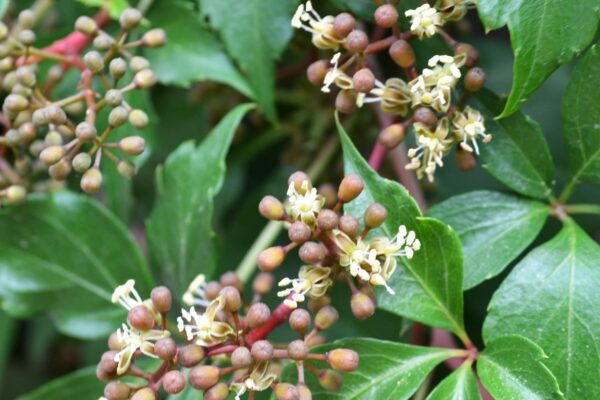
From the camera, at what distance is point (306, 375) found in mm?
993

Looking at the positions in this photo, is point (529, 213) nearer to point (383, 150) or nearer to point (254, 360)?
point (383, 150)

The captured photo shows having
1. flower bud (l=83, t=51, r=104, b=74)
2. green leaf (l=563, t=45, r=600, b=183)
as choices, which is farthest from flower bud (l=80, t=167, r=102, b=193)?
green leaf (l=563, t=45, r=600, b=183)

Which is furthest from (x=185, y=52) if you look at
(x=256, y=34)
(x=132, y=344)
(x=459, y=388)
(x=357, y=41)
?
(x=459, y=388)

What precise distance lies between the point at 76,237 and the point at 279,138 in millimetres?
488

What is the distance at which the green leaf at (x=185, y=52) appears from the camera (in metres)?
1.34

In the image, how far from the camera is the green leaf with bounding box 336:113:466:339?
3.15 ft

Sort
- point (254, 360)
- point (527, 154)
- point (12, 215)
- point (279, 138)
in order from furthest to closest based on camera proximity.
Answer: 1. point (279, 138)
2. point (12, 215)
3. point (527, 154)
4. point (254, 360)

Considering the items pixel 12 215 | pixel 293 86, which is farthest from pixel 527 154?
pixel 12 215

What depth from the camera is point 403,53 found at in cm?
96

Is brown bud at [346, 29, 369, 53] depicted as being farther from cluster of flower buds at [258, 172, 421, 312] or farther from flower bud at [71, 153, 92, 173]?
flower bud at [71, 153, 92, 173]

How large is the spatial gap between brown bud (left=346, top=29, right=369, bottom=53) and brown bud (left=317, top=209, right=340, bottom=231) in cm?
19

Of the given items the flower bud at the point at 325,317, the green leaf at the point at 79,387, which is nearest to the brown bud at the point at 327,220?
the flower bud at the point at 325,317

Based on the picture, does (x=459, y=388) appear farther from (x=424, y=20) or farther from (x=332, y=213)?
(x=424, y=20)

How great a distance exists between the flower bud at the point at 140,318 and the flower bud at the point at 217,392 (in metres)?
0.10
